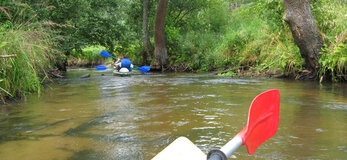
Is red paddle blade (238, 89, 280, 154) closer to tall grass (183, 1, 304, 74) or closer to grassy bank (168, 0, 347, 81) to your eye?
grassy bank (168, 0, 347, 81)

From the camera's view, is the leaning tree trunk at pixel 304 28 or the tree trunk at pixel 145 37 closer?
the leaning tree trunk at pixel 304 28

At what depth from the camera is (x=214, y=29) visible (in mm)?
16594

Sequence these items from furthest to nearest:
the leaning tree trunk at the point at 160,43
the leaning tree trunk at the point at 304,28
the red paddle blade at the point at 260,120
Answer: the leaning tree trunk at the point at 160,43 → the leaning tree trunk at the point at 304,28 → the red paddle blade at the point at 260,120

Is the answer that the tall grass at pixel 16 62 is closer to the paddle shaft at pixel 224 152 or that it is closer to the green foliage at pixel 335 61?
the paddle shaft at pixel 224 152

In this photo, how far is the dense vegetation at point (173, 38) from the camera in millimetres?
4891

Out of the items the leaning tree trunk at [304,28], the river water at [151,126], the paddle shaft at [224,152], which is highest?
the leaning tree trunk at [304,28]

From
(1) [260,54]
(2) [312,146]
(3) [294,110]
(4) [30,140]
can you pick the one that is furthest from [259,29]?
(4) [30,140]

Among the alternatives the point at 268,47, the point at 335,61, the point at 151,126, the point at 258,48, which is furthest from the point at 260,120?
the point at 258,48

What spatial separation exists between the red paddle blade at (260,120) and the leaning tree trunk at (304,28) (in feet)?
18.2

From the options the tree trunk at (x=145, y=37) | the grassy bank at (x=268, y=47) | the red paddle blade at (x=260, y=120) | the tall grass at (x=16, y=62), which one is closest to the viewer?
the red paddle blade at (x=260, y=120)

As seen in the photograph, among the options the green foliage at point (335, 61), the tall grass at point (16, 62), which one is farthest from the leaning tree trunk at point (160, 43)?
the tall grass at point (16, 62)

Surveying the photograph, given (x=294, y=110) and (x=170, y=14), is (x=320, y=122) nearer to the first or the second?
(x=294, y=110)

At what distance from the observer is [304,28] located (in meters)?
6.92

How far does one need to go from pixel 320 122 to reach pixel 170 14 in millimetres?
13754
